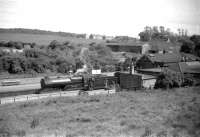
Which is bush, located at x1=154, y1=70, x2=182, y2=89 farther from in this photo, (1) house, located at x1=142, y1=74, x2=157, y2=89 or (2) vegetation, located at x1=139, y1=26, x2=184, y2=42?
(2) vegetation, located at x1=139, y1=26, x2=184, y2=42

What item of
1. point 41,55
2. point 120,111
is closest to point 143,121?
point 120,111

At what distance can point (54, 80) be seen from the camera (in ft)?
81.8

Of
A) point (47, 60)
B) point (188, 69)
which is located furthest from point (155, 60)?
point (47, 60)

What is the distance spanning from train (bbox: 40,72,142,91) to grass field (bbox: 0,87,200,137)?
3469 millimetres

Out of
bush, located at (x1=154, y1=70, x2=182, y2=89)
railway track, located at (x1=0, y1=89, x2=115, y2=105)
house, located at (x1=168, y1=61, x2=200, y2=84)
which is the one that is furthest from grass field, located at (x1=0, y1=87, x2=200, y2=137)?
house, located at (x1=168, y1=61, x2=200, y2=84)

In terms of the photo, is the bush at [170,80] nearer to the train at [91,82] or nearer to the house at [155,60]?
the train at [91,82]

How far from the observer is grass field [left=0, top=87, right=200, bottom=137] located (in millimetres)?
12641

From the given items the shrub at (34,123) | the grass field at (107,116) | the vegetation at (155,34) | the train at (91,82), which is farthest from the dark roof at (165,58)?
the vegetation at (155,34)

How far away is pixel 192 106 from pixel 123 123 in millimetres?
7635

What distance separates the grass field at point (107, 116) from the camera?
41.5 feet

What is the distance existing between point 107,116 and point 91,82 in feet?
36.6

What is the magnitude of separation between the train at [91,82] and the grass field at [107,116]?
11.4 feet

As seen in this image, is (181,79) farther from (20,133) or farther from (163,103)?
(20,133)

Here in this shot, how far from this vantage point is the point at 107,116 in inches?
625
